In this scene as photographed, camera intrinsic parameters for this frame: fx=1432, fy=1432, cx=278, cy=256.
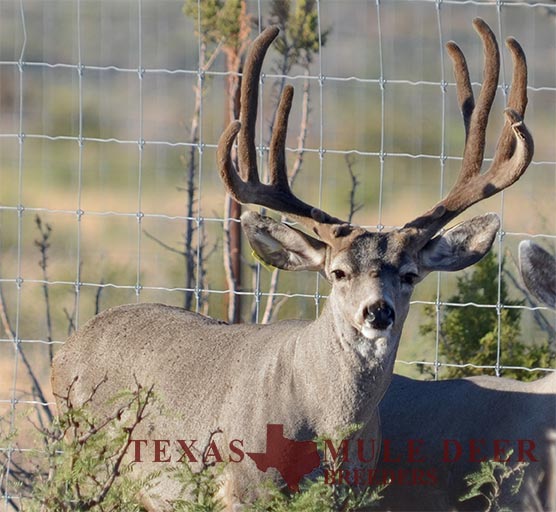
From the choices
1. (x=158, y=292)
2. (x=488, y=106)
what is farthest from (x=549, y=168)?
(x=488, y=106)

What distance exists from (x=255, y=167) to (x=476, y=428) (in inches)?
56.3

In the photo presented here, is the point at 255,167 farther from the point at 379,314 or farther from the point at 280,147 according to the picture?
the point at 379,314

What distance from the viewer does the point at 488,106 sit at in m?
5.62

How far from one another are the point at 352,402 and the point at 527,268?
2.87ft

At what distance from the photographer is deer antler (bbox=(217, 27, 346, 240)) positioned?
17.5ft

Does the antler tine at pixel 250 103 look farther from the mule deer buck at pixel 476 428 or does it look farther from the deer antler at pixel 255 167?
the mule deer buck at pixel 476 428

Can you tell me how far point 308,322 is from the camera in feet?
18.9

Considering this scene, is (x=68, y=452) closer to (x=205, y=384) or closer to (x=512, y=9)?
(x=205, y=384)

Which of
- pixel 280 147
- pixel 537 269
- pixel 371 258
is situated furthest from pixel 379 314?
pixel 280 147

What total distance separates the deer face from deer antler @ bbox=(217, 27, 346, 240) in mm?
80

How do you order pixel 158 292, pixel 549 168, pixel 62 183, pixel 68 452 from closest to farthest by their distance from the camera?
pixel 68 452 → pixel 158 292 → pixel 549 168 → pixel 62 183

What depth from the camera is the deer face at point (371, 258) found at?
16.1ft

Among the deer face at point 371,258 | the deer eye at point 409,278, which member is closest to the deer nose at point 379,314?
the deer face at point 371,258

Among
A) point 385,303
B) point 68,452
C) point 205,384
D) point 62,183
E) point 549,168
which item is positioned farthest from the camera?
point 62,183
